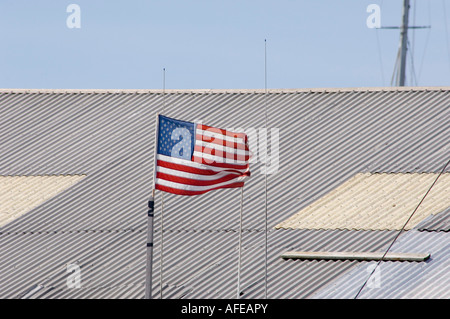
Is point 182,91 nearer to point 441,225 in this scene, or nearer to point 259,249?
point 259,249

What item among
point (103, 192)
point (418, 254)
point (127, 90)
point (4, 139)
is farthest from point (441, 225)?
point (4, 139)

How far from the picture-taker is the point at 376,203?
27.7 m

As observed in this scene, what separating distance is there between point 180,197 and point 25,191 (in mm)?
5278

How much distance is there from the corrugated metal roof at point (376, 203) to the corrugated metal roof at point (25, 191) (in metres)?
7.73

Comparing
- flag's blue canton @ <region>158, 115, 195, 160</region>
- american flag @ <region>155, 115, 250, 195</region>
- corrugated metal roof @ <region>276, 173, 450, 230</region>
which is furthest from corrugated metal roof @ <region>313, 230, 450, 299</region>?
flag's blue canton @ <region>158, 115, 195, 160</region>

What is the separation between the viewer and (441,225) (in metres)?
25.6

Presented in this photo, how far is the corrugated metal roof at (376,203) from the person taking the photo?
26641mm

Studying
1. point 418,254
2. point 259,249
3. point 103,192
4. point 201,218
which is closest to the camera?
point 418,254
